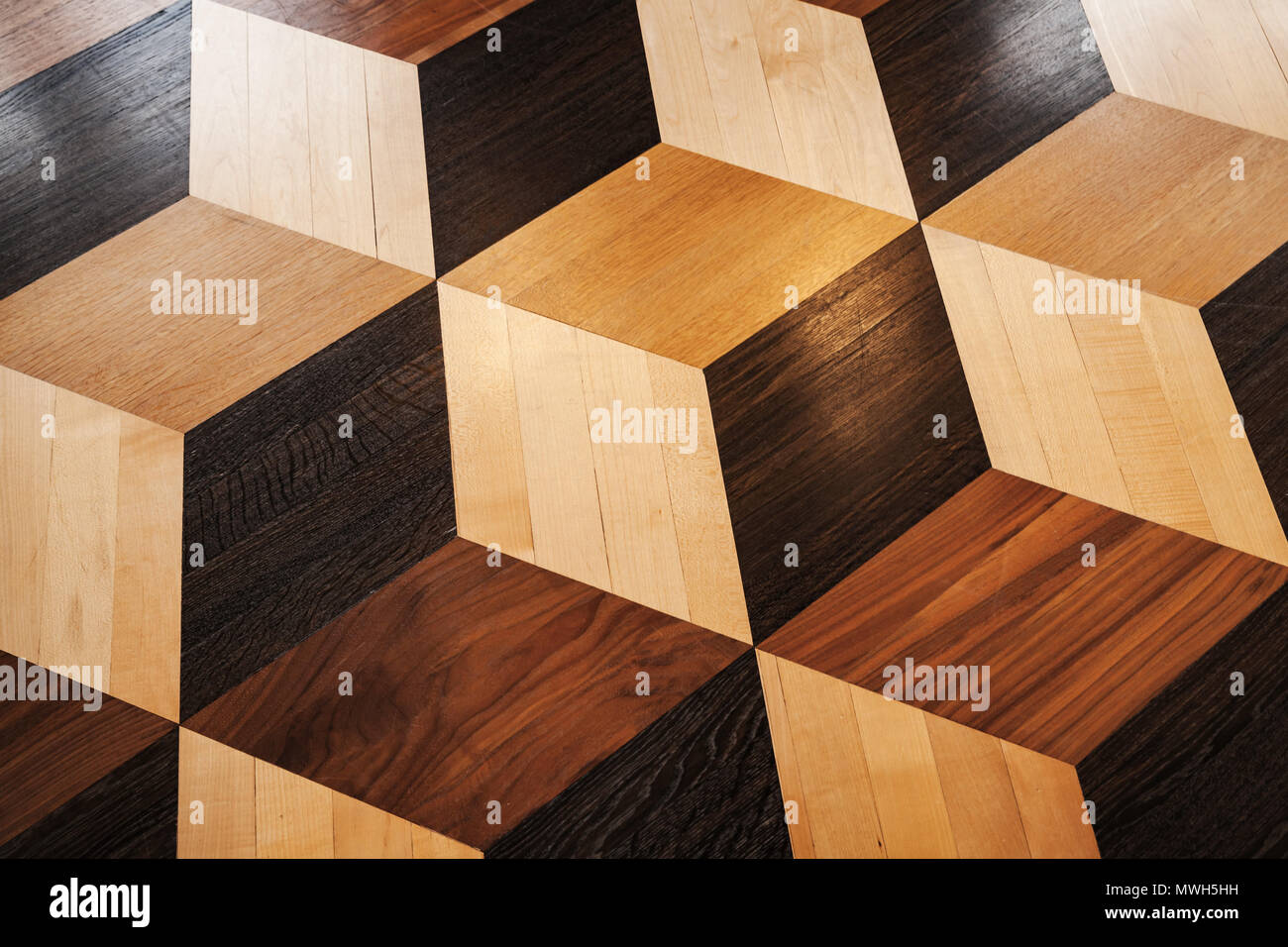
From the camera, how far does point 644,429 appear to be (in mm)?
1592

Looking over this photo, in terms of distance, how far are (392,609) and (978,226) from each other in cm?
110

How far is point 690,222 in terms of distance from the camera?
178cm

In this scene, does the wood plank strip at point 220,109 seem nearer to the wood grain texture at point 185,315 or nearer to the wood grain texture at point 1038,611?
the wood grain texture at point 185,315

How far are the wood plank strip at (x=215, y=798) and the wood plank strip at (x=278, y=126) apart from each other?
86cm

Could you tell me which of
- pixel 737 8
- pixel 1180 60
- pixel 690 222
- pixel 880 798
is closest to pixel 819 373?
pixel 690 222

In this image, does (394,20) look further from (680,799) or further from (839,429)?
(680,799)

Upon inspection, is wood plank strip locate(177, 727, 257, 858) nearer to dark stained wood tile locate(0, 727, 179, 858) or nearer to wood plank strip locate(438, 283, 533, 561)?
dark stained wood tile locate(0, 727, 179, 858)

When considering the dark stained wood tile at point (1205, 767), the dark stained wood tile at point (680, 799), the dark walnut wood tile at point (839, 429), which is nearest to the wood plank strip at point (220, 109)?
the dark walnut wood tile at point (839, 429)

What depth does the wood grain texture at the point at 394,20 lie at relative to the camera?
1.99 m

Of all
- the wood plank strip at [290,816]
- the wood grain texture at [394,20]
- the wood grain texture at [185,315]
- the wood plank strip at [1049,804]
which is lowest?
the wood plank strip at [1049,804]

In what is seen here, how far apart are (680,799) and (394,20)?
1511mm

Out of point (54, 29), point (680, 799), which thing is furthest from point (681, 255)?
point (54, 29)

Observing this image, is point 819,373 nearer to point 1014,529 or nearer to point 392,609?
point 1014,529
